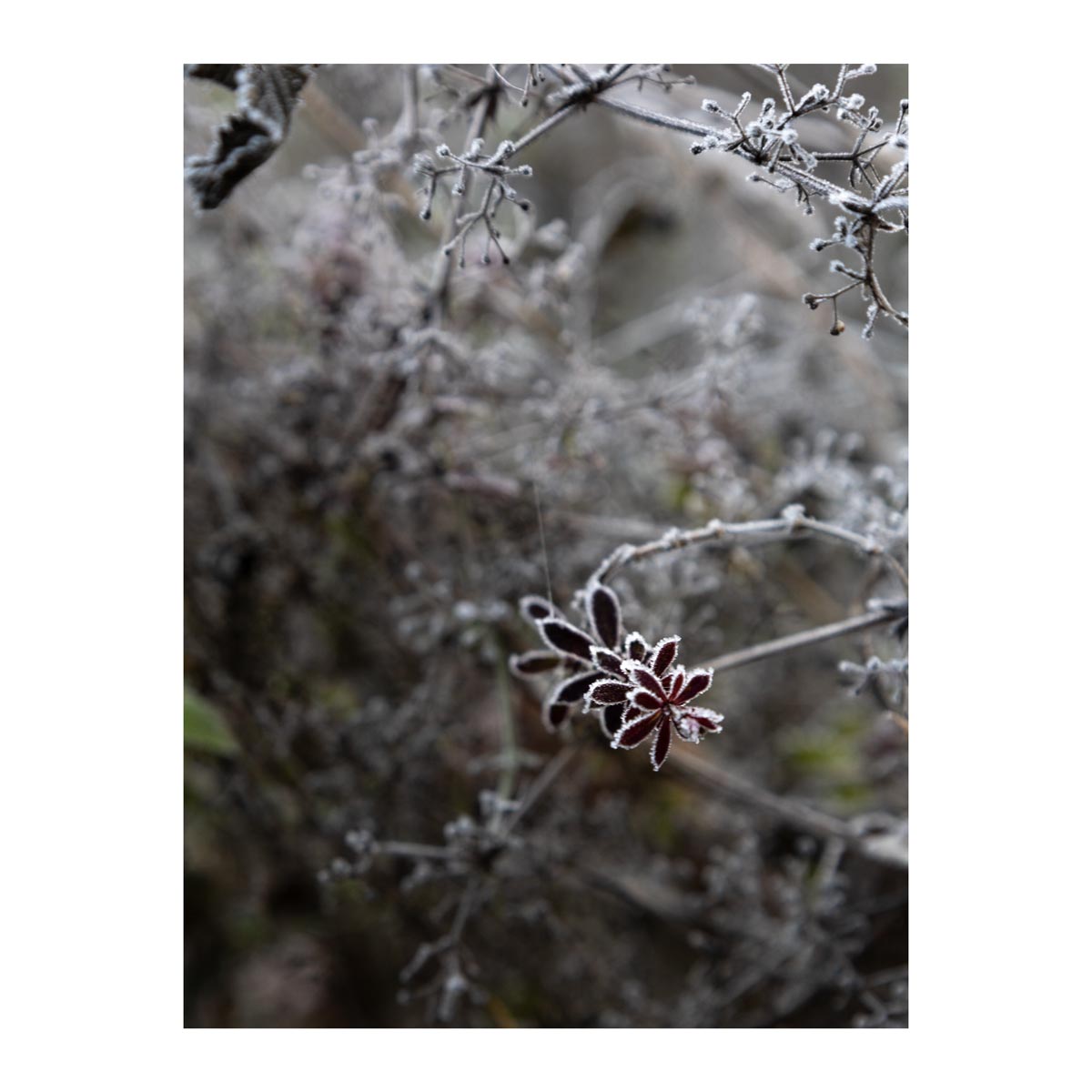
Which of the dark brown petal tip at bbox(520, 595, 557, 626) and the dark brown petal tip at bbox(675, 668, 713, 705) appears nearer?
the dark brown petal tip at bbox(675, 668, 713, 705)

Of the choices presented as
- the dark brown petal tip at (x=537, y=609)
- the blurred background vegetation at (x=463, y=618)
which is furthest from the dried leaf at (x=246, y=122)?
the dark brown petal tip at (x=537, y=609)

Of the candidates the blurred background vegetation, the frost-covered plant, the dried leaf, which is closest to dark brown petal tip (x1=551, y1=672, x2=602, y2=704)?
the frost-covered plant

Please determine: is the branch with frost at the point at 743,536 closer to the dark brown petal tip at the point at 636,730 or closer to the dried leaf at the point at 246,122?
the dark brown petal tip at the point at 636,730

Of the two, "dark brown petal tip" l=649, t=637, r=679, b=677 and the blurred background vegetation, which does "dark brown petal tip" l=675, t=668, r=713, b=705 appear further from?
the blurred background vegetation

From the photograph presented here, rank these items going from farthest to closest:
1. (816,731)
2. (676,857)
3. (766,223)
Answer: (766,223) → (816,731) → (676,857)

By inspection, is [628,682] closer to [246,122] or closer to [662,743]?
[662,743]

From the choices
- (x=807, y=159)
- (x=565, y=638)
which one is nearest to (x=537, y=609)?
(x=565, y=638)

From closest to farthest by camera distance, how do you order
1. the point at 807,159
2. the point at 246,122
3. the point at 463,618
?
the point at 807,159 < the point at 246,122 < the point at 463,618

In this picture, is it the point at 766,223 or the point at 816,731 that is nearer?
the point at 816,731

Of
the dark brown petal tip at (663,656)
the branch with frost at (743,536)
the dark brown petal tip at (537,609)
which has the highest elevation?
the branch with frost at (743,536)
